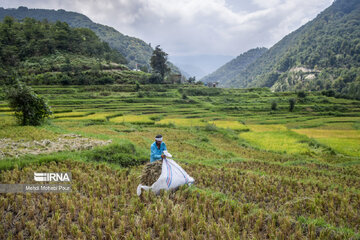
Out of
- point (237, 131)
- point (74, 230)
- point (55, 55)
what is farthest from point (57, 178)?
point (55, 55)

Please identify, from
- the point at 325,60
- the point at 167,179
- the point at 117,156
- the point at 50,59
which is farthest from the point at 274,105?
the point at 325,60

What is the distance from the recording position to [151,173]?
15.0 ft

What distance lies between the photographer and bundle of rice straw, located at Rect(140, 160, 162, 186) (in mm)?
4496

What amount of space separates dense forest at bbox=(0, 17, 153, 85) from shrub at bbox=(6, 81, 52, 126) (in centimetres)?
3559

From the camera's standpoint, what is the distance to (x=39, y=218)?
3400mm

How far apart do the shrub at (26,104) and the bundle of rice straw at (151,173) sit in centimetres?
1059

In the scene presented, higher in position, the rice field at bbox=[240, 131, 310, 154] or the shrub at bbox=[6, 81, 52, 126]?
the shrub at bbox=[6, 81, 52, 126]

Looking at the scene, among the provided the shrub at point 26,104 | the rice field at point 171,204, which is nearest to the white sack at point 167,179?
the rice field at point 171,204

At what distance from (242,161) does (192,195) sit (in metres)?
5.89

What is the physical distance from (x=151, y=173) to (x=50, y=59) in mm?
61634

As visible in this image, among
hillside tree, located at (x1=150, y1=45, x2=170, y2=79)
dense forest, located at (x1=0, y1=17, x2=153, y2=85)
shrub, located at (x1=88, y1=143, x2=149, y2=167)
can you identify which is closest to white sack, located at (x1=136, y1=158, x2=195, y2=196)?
shrub, located at (x1=88, y1=143, x2=149, y2=167)

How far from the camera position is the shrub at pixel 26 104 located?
35.3 ft

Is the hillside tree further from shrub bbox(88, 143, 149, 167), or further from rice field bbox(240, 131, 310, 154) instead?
shrub bbox(88, 143, 149, 167)

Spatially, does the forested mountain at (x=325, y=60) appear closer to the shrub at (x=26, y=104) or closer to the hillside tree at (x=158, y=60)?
the hillside tree at (x=158, y=60)
